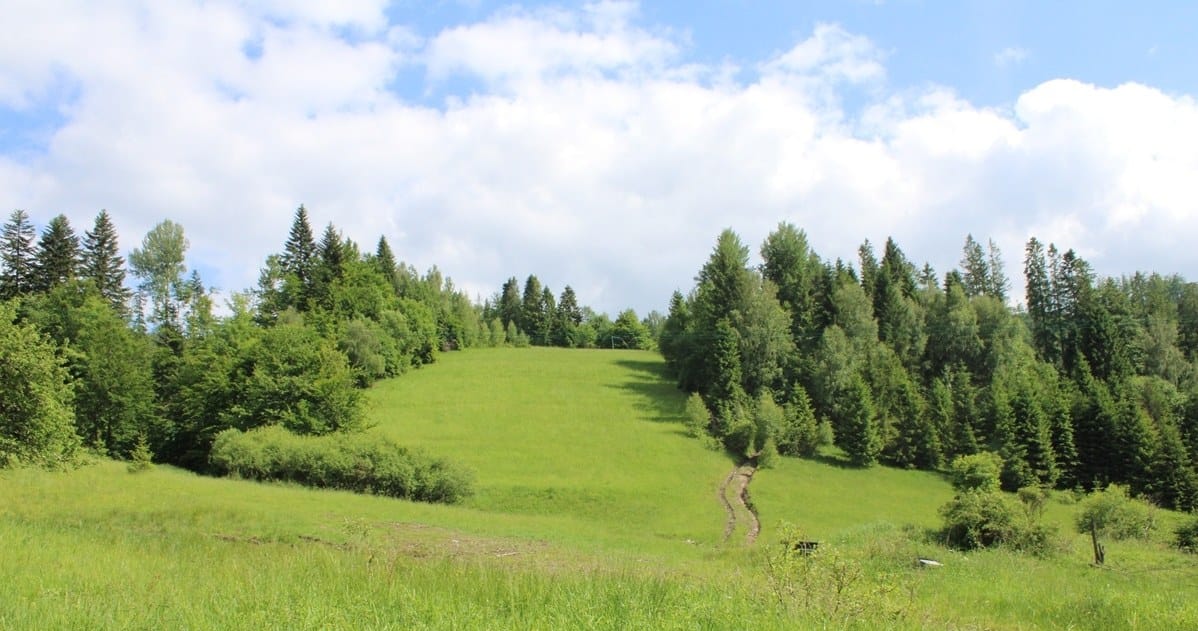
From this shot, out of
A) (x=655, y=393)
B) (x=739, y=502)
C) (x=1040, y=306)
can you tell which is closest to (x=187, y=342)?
(x=655, y=393)

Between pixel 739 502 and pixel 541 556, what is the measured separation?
116ft

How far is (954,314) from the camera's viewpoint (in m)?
81.9

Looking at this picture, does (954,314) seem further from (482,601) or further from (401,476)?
(482,601)

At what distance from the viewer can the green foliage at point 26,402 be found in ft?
81.9

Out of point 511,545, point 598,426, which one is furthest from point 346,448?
point 598,426

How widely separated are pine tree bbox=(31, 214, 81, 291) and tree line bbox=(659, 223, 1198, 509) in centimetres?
6339

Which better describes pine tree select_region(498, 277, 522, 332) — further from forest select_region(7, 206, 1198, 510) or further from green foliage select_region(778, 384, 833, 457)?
green foliage select_region(778, 384, 833, 457)

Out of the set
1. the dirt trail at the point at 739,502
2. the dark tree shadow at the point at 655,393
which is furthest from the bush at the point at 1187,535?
the dark tree shadow at the point at 655,393

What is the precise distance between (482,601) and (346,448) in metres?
38.9

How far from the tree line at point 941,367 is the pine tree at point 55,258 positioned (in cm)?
6339

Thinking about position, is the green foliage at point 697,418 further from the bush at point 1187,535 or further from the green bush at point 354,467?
the bush at point 1187,535

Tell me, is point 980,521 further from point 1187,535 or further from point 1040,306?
point 1040,306

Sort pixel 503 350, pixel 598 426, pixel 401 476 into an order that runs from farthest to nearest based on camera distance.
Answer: pixel 503 350 < pixel 598 426 < pixel 401 476

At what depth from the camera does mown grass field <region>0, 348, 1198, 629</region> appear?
6.64 m
